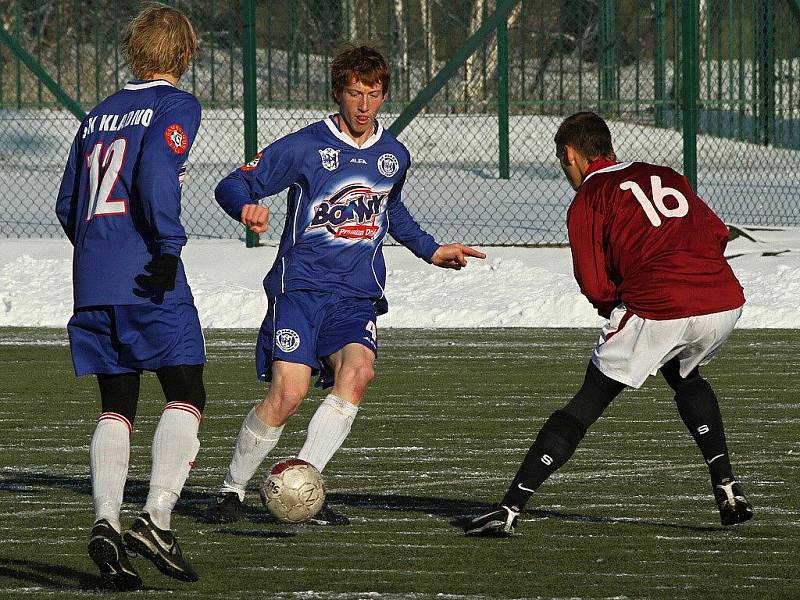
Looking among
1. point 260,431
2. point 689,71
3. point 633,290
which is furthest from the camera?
point 689,71

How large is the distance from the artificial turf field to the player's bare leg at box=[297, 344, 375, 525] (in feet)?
0.84

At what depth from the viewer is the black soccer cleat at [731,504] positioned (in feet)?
19.1

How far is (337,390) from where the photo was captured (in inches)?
240

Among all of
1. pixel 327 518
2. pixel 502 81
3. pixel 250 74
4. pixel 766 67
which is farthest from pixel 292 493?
pixel 502 81

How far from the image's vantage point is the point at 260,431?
6188 millimetres

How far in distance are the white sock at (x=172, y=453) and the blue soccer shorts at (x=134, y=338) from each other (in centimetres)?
16

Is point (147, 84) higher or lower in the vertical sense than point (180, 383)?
higher

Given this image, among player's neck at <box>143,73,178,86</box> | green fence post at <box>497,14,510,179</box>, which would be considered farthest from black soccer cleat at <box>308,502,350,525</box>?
green fence post at <box>497,14,510,179</box>

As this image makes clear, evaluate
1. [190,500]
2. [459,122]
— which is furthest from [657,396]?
[459,122]

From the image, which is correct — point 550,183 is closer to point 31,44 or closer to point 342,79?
point 31,44

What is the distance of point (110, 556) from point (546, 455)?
1711 millimetres

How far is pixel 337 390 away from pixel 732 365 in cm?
531

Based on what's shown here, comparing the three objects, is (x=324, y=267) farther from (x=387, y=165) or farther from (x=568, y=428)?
(x=568, y=428)

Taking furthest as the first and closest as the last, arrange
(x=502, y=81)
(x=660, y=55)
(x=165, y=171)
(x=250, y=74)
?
(x=660, y=55) < (x=502, y=81) < (x=250, y=74) < (x=165, y=171)
